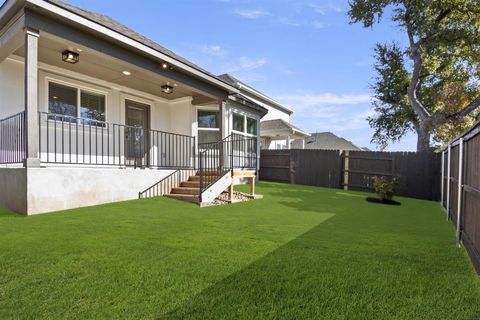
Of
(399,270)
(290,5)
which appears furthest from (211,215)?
(290,5)

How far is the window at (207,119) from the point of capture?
1038 cm

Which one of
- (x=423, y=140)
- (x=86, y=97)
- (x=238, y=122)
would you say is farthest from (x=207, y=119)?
(x=423, y=140)

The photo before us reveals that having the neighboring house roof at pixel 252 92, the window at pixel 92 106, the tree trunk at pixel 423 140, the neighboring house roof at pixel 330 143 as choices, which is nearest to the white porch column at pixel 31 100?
the window at pixel 92 106

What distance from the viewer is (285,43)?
61.6 ft

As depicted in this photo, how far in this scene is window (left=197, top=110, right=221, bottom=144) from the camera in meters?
10.4

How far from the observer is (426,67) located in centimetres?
1562

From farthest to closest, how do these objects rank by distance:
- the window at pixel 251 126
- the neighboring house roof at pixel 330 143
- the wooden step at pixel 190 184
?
1. the neighboring house roof at pixel 330 143
2. the window at pixel 251 126
3. the wooden step at pixel 190 184

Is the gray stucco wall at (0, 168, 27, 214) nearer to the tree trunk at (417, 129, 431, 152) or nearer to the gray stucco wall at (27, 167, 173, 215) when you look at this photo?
the gray stucco wall at (27, 167, 173, 215)

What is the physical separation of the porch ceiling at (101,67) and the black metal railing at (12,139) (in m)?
1.61

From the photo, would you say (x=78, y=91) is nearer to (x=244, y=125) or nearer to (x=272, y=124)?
(x=244, y=125)

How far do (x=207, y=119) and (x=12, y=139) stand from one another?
5.79 metres

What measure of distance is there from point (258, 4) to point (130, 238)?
13.7 m

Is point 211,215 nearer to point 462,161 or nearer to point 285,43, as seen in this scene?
point 462,161

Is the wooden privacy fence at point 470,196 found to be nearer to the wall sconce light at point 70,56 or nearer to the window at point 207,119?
the wall sconce light at point 70,56
